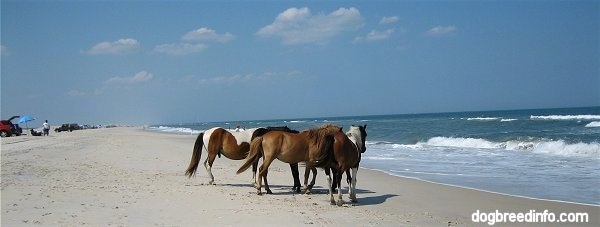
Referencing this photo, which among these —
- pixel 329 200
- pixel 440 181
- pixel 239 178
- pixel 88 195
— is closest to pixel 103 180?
pixel 88 195

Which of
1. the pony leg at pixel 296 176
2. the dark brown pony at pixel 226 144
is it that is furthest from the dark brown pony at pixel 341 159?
the dark brown pony at pixel 226 144

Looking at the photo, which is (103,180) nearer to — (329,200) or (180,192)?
(180,192)

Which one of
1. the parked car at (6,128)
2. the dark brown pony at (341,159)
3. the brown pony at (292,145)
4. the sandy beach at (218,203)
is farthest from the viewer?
the parked car at (6,128)

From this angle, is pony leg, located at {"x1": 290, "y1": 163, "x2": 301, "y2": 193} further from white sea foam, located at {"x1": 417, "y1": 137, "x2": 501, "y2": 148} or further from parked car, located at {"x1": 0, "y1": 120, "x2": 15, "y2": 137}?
parked car, located at {"x1": 0, "y1": 120, "x2": 15, "y2": 137}

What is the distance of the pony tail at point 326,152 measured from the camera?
31.2 ft

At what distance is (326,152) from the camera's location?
9516mm

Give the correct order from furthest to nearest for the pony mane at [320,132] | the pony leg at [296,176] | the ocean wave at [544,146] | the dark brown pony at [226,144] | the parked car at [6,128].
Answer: the parked car at [6,128] < the ocean wave at [544,146] < the dark brown pony at [226,144] < the pony leg at [296,176] < the pony mane at [320,132]

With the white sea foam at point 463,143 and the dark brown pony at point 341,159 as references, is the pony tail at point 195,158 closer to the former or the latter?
the dark brown pony at point 341,159

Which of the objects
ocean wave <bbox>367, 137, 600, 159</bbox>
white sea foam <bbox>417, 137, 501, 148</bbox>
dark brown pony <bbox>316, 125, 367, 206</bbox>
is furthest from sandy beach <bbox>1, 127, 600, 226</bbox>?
white sea foam <bbox>417, 137, 501, 148</bbox>

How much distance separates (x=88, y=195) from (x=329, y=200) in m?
4.57

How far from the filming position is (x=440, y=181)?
13055mm

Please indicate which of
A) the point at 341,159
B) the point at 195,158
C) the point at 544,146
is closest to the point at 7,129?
the point at 195,158

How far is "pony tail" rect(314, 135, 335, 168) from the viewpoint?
952cm

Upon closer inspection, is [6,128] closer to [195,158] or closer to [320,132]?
[195,158]
